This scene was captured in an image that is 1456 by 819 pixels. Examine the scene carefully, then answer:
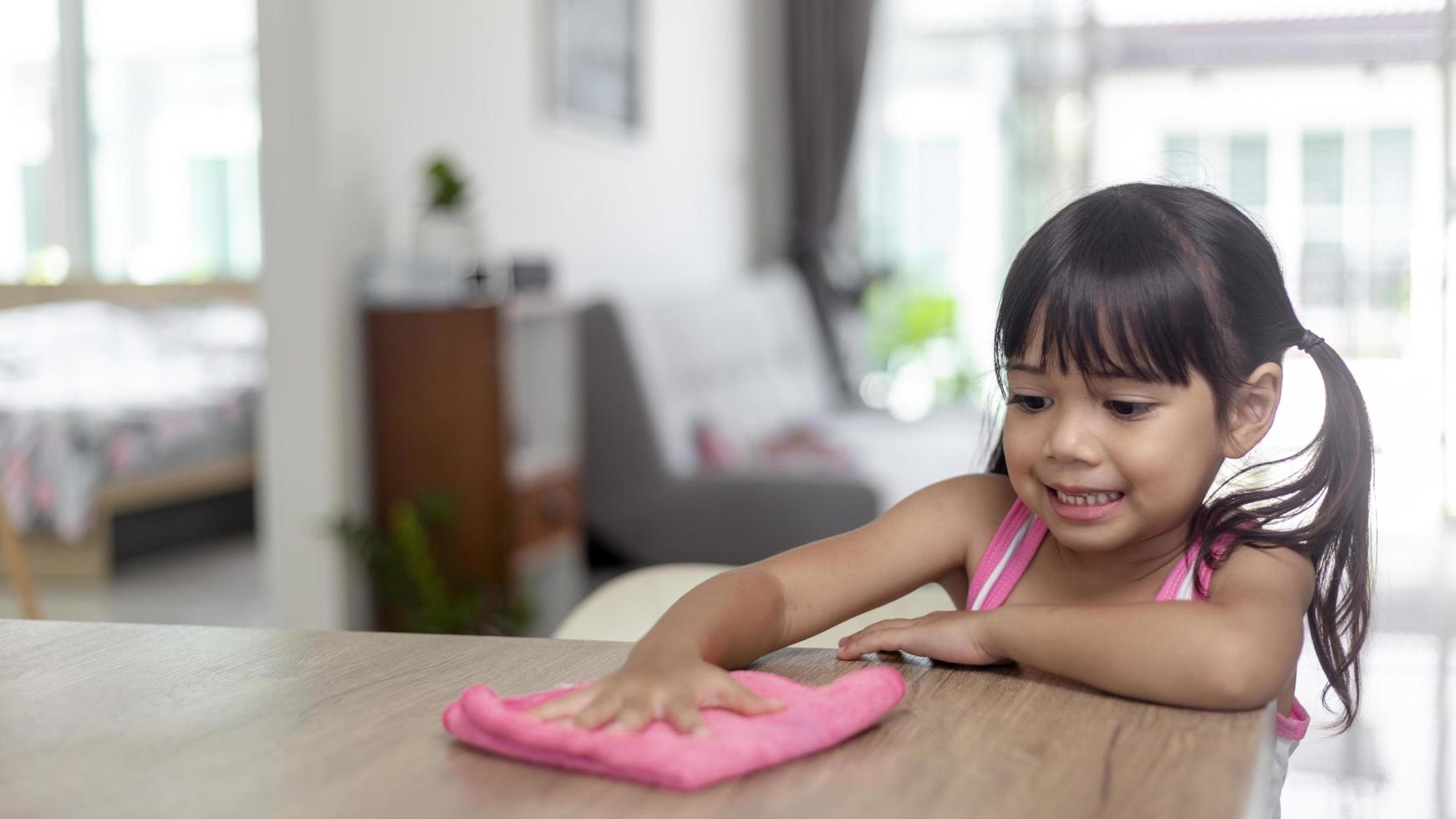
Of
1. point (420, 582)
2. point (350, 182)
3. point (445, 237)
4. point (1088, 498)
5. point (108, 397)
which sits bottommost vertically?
point (420, 582)

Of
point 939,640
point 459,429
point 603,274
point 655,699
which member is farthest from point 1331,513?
point 603,274

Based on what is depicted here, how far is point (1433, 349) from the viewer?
3846 mm

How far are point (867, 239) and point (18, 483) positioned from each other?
3.38m

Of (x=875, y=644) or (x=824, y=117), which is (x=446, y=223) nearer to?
(x=875, y=644)

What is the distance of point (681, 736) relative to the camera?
660 mm

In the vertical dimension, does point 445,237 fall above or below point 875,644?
above

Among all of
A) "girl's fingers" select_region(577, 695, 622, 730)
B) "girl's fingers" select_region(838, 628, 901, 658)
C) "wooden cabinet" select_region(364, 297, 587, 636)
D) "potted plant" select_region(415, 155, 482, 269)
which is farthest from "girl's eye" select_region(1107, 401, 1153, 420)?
"potted plant" select_region(415, 155, 482, 269)

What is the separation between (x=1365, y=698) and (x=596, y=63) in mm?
2704

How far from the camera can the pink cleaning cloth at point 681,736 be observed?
63 cm

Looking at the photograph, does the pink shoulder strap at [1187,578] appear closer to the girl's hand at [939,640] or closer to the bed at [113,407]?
the girl's hand at [939,640]

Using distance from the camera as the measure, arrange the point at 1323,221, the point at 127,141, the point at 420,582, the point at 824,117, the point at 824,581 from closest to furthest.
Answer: the point at 824,581 < the point at 420,582 < the point at 1323,221 < the point at 824,117 < the point at 127,141

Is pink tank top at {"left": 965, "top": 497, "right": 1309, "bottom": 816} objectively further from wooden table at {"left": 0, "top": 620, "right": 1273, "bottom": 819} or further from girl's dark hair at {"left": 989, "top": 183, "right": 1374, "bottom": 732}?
wooden table at {"left": 0, "top": 620, "right": 1273, "bottom": 819}

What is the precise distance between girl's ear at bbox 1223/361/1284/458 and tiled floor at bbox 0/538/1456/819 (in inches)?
27.5

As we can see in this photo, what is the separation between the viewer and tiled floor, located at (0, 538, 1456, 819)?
7.57 feet
